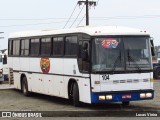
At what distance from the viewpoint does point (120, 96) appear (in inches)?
664

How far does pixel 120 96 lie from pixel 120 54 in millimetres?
1377

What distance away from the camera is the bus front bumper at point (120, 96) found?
16609 millimetres

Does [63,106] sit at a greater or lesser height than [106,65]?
lesser

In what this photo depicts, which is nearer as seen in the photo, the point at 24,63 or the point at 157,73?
the point at 24,63

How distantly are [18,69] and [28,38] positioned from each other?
2.13 meters

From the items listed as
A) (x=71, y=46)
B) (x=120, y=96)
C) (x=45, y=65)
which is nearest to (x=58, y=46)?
(x=71, y=46)

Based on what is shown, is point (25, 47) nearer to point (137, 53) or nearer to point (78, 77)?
point (78, 77)

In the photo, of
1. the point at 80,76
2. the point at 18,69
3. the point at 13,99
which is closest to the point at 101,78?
the point at 80,76

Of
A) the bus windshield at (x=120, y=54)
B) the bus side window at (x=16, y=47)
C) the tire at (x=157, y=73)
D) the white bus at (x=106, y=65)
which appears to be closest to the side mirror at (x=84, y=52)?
the white bus at (x=106, y=65)

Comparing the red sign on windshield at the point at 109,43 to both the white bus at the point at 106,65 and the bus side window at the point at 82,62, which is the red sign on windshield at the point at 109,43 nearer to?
the white bus at the point at 106,65

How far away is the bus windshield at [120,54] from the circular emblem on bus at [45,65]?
4.27 metres

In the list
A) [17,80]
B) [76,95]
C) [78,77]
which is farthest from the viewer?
[17,80]

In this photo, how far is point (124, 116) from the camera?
1566 cm

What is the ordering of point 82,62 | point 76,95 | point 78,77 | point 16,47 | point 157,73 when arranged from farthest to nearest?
1. point 157,73
2. point 16,47
3. point 76,95
4. point 78,77
5. point 82,62
